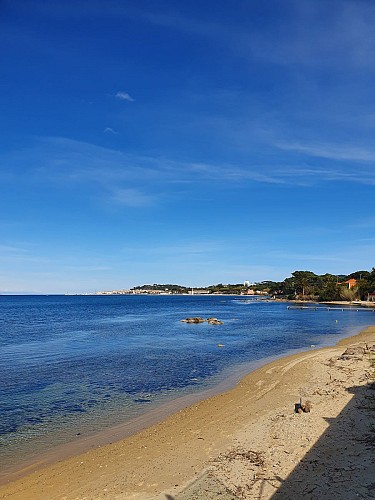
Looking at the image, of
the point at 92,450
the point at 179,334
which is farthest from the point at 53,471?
the point at 179,334

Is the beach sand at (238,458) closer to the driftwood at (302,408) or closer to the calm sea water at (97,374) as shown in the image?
the driftwood at (302,408)

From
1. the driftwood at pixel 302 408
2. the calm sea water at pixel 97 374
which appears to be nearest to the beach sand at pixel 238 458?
the driftwood at pixel 302 408

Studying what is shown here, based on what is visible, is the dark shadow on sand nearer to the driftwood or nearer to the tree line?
the driftwood

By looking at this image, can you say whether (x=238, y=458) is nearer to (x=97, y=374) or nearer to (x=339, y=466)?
(x=339, y=466)

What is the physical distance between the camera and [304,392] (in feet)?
58.3

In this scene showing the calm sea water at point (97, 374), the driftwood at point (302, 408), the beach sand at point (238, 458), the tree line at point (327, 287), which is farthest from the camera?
the tree line at point (327, 287)

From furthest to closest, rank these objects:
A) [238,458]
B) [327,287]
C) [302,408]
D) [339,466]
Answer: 1. [327,287]
2. [302,408]
3. [238,458]
4. [339,466]

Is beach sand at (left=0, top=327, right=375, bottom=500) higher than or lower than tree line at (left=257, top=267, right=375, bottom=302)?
lower

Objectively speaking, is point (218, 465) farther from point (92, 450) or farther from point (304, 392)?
point (304, 392)

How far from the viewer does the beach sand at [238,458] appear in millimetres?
9055

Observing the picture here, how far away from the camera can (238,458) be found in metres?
10.8

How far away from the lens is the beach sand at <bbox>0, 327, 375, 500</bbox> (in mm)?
9055

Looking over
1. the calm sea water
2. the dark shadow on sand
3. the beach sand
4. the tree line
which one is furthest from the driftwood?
the tree line

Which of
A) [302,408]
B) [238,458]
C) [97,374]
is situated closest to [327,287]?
[97,374]
